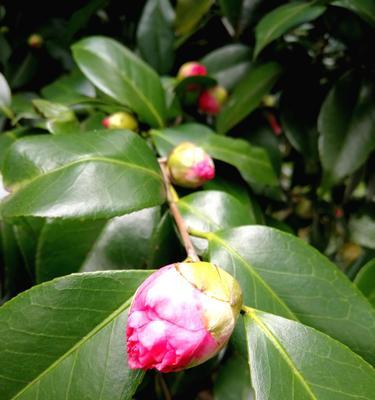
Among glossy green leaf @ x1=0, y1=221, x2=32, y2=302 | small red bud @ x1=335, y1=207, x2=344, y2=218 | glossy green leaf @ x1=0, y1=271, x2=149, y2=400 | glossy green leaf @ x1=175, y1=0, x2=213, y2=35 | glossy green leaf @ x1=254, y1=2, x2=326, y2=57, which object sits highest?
glossy green leaf @ x1=254, y1=2, x2=326, y2=57

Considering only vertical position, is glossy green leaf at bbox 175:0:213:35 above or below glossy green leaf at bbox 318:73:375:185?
above

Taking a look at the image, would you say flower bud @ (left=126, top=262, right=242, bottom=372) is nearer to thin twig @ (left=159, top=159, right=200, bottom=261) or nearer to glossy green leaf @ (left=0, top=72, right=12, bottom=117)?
thin twig @ (left=159, top=159, right=200, bottom=261)

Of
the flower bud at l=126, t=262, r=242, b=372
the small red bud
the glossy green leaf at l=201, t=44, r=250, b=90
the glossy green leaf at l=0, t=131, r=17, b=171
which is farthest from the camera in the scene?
the small red bud

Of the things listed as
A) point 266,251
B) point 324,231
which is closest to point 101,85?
point 266,251

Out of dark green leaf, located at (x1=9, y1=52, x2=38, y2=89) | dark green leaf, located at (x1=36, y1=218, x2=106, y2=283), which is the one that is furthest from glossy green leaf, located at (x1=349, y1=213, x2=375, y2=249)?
dark green leaf, located at (x1=9, y1=52, x2=38, y2=89)

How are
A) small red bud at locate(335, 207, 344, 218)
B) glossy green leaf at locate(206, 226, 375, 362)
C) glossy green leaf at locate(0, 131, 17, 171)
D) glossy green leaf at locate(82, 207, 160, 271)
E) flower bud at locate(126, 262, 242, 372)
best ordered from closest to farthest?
flower bud at locate(126, 262, 242, 372)
glossy green leaf at locate(206, 226, 375, 362)
glossy green leaf at locate(82, 207, 160, 271)
glossy green leaf at locate(0, 131, 17, 171)
small red bud at locate(335, 207, 344, 218)

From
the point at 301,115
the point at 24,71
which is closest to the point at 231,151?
the point at 301,115

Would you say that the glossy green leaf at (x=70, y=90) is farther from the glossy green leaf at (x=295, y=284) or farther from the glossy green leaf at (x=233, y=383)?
the glossy green leaf at (x=233, y=383)

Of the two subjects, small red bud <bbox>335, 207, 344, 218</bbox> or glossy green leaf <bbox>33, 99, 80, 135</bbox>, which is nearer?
glossy green leaf <bbox>33, 99, 80, 135</bbox>

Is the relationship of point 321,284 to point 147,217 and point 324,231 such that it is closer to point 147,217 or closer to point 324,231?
point 147,217
